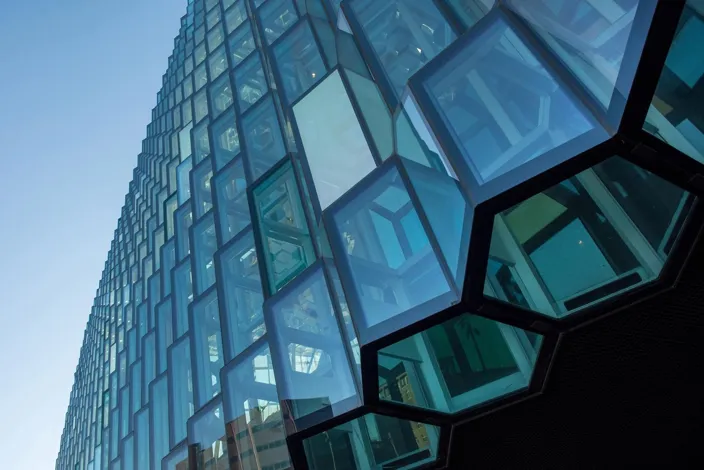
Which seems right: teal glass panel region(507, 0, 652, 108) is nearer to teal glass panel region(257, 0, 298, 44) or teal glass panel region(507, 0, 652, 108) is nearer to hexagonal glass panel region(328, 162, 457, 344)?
hexagonal glass panel region(328, 162, 457, 344)

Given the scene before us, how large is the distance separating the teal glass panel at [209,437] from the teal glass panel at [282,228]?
5110 millimetres

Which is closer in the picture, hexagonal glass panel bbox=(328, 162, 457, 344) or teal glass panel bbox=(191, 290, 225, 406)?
hexagonal glass panel bbox=(328, 162, 457, 344)

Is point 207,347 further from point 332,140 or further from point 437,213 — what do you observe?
point 437,213

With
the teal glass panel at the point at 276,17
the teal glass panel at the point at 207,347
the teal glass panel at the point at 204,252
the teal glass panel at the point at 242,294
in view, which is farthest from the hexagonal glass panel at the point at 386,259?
the teal glass panel at the point at 204,252

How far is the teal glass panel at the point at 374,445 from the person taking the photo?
7.95 m

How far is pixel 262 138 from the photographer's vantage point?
44.8ft

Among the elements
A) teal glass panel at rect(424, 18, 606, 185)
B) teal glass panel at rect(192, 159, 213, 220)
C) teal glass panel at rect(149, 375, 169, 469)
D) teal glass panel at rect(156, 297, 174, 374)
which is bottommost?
teal glass panel at rect(424, 18, 606, 185)

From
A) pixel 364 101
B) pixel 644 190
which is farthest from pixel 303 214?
pixel 644 190

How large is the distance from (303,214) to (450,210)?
193 inches

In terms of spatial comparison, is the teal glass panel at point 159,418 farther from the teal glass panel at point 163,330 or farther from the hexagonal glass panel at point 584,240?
the hexagonal glass panel at point 584,240

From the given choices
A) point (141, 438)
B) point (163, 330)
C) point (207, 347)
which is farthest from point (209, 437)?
point (141, 438)

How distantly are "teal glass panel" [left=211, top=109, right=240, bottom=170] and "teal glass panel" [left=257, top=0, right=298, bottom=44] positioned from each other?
10.4 feet

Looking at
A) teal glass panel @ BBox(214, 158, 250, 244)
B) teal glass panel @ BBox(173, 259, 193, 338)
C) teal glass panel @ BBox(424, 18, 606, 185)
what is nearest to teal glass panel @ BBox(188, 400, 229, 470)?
teal glass panel @ BBox(214, 158, 250, 244)

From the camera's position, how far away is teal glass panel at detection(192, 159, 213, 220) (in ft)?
59.4
